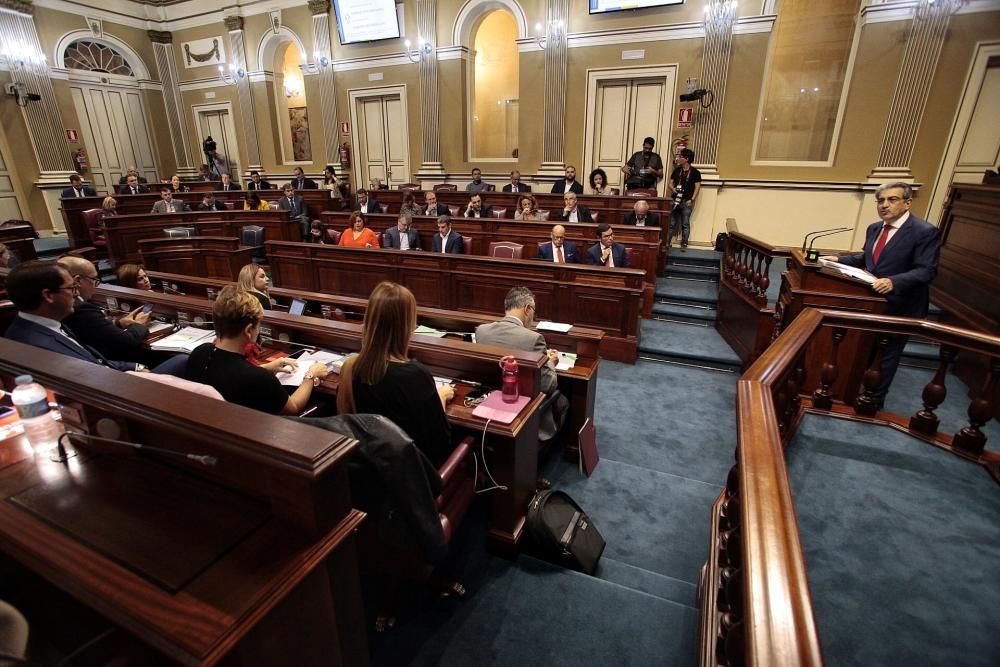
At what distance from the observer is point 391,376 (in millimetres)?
1700

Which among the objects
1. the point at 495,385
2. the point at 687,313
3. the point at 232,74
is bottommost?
the point at 687,313

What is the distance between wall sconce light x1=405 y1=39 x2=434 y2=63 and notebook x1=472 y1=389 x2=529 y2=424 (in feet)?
28.9

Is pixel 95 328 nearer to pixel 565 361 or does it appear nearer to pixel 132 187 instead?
pixel 565 361

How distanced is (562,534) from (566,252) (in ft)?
11.1

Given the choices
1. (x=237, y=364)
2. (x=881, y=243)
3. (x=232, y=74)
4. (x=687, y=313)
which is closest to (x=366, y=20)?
(x=232, y=74)

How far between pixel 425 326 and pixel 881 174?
6.90 meters

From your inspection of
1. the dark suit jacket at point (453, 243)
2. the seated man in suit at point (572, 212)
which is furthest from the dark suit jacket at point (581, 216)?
the dark suit jacket at point (453, 243)

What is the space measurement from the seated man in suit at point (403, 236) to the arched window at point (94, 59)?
31.6 feet

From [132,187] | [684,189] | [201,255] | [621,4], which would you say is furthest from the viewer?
[132,187]

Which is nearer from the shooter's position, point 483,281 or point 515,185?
point 483,281

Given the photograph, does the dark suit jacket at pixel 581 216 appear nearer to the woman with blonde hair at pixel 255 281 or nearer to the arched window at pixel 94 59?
the woman with blonde hair at pixel 255 281

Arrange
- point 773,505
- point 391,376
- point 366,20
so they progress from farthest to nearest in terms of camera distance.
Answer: point 366,20, point 391,376, point 773,505

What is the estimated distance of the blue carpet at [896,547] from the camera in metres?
1.48

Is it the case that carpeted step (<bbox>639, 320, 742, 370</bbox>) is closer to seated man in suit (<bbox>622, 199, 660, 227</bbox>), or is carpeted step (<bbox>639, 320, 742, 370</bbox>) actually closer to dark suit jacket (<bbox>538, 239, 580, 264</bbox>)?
dark suit jacket (<bbox>538, 239, 580, 264</bbox>)
